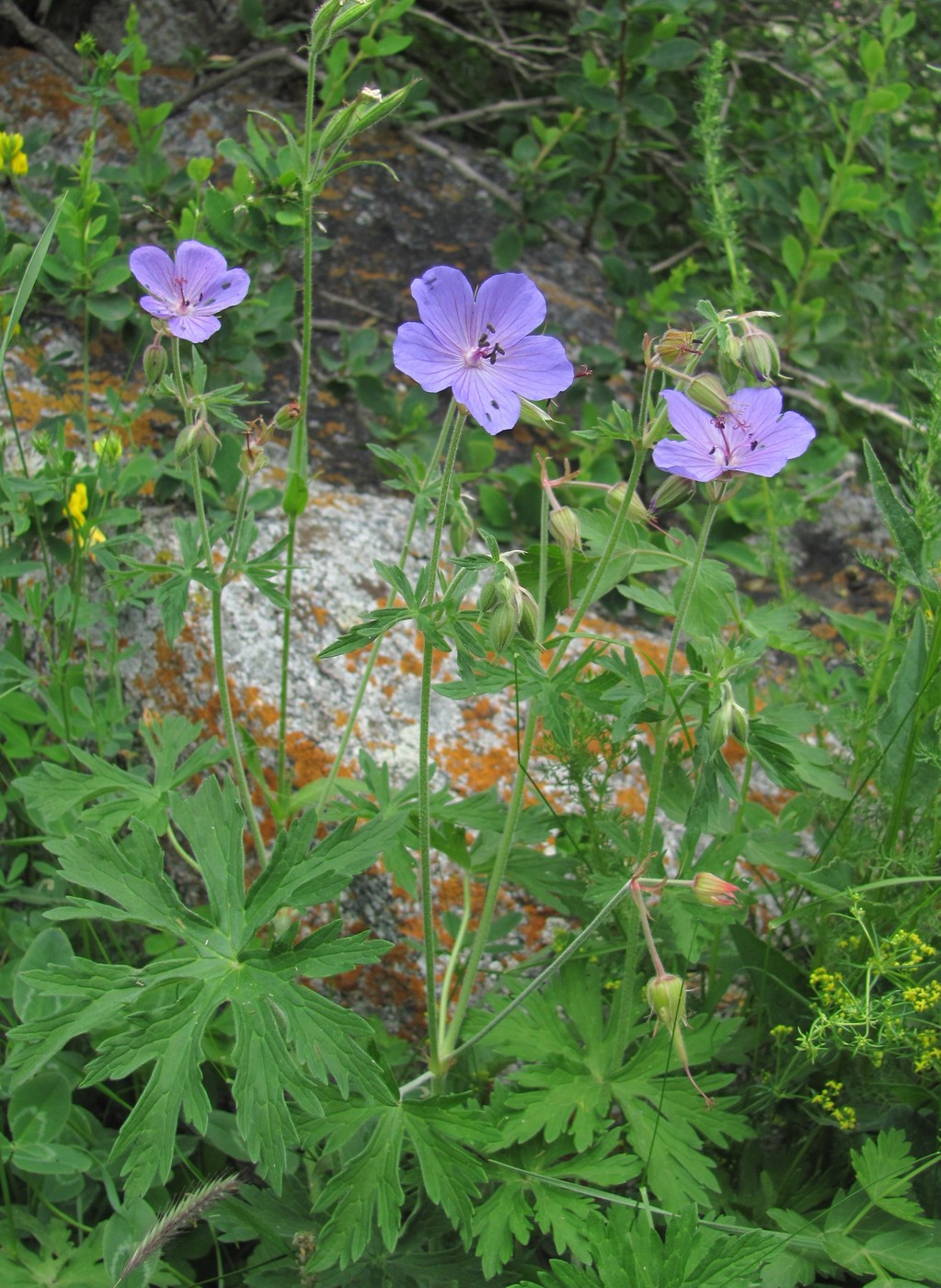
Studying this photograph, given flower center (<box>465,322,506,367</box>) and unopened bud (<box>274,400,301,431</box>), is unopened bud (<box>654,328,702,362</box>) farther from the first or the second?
unopened bud (<box>274,400,301,431</box>)

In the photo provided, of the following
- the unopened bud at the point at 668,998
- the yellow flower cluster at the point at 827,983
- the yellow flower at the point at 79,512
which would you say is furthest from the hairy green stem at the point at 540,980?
the yellow flower at the point at 79,512

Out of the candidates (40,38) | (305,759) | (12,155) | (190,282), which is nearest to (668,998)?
(305,759)

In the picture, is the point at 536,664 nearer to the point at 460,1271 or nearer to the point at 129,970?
the point at 129,970

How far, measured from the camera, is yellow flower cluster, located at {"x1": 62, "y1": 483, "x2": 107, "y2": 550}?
90.8 inches

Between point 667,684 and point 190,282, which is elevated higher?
point 190,282

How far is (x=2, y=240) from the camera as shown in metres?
2.65

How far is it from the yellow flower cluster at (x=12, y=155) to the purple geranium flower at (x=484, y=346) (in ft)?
5.38

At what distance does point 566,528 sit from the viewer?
1.79 metres

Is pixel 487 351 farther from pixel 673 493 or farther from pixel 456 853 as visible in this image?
pixel 456 853

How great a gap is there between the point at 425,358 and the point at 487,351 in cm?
10

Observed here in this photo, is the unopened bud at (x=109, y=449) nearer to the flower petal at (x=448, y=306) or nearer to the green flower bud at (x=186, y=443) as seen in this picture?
the green flower bud at (x=186, y=443)

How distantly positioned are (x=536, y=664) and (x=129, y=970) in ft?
2.37

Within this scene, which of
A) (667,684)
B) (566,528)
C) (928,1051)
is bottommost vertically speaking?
(928,1051)

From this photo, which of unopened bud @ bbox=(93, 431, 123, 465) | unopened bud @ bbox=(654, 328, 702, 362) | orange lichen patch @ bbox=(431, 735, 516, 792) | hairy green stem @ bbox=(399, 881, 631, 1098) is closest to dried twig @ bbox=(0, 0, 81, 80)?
unopened bud @ bbox=(93, 431, 123, 465)
